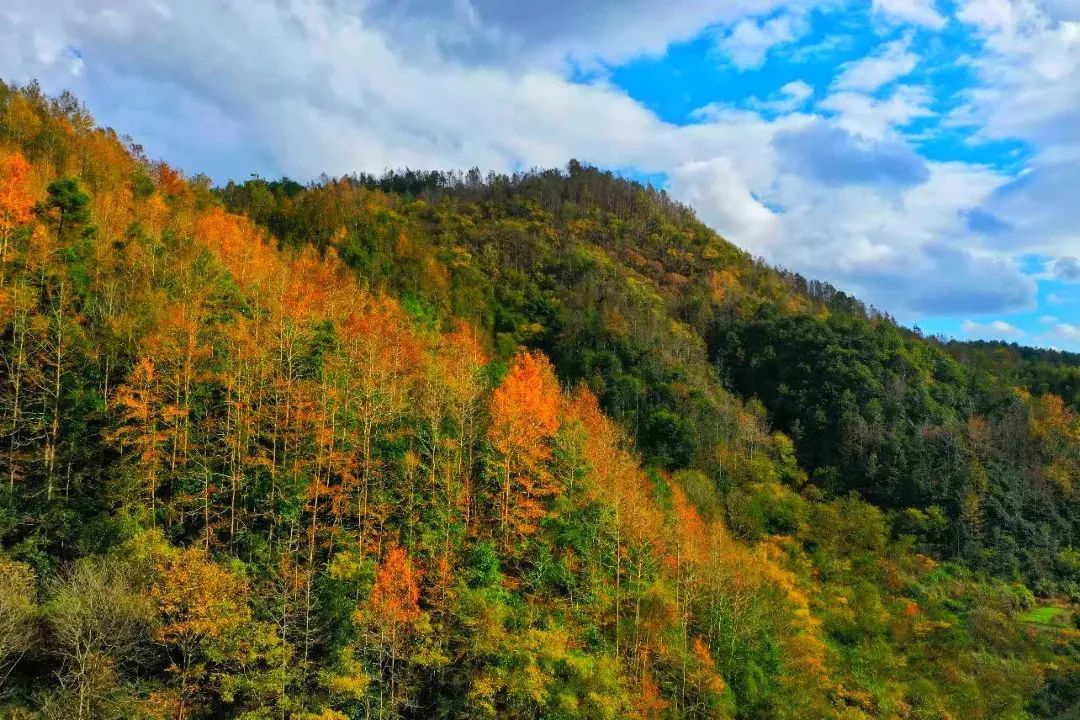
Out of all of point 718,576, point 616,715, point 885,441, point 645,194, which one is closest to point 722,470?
point 885,441

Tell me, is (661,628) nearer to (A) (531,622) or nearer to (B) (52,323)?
(A) (531,622)

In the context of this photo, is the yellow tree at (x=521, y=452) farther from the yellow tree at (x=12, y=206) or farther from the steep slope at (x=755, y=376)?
the steep slope at (x=755, y=376)

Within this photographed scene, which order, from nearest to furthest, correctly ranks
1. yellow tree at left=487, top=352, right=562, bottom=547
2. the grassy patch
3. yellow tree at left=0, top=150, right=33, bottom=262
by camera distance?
yellow tree at left=0, top=150, right=33, bottom=262 < yellow tree at left=487, top=352, right=562, bottom=547 < the grassy patch

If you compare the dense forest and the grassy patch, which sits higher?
the dense forest

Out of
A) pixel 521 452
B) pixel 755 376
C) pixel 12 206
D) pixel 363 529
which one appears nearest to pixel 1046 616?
pixel 755 376

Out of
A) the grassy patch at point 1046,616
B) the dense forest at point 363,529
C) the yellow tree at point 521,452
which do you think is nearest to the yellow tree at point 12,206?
the dense forest at point 363,529

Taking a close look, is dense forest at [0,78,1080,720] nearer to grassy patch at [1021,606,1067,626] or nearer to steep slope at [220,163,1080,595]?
grassy patch at [1021,606,1067,626]

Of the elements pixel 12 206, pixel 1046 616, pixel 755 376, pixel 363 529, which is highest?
pixel 755 376

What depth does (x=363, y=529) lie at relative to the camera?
3788 centimetres

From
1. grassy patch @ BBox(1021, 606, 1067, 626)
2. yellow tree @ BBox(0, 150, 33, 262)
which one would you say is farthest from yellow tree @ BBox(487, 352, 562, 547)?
grassy patch @ BBox(1021, 606, 1067, 626)

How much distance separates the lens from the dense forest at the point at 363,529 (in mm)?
30562

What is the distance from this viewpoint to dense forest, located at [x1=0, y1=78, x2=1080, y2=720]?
30.6 meters

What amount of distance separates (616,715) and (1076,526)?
8084 cm

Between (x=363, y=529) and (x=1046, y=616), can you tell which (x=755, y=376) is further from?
(x=363, y=529)
